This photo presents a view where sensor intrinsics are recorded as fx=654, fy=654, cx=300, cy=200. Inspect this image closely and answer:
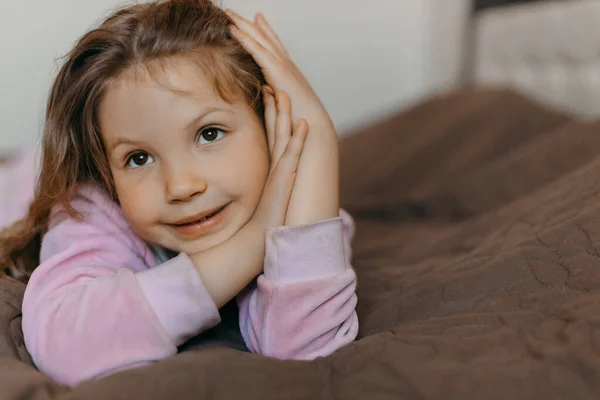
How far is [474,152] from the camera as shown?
5.50 feet

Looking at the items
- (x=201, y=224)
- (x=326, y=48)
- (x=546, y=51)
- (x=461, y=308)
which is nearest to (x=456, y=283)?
(x=461, y=308)

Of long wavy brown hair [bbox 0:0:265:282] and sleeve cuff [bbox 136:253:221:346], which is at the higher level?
long wavy brown hair [bbox 0:0:265:282]

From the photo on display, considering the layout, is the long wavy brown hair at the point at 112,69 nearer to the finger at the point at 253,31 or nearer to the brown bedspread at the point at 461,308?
the finger at the point at 253,31

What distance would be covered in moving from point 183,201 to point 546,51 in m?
1.62

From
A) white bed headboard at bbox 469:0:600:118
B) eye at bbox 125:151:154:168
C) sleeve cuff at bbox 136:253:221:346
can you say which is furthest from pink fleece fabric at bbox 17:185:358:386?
white bed headboard at bbox 469:0:600:118

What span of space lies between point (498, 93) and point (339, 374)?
134cm

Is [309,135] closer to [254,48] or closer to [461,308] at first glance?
[254,48]

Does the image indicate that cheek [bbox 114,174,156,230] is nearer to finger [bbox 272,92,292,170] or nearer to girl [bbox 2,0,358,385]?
girl [bbox 2,0,358,385]

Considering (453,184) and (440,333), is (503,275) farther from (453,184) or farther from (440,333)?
(453,184)

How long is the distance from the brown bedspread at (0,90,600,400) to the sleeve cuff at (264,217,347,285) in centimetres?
10

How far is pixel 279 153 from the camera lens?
84 cm

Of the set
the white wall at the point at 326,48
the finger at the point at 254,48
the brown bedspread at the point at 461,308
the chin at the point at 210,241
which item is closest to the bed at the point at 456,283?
the brown bedspread at the point at 461,308

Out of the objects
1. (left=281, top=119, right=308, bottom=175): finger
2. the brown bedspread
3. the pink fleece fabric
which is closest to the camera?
the brown bedspread

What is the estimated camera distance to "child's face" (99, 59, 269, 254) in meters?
0.77
